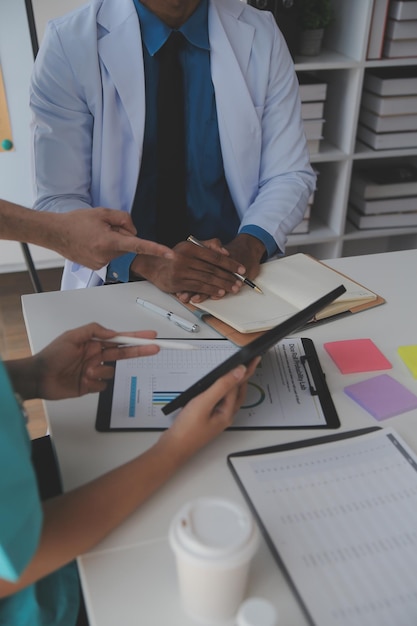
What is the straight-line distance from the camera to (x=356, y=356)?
984 mm

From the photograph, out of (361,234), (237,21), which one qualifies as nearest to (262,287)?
(237,21)

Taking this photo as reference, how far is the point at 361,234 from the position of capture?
95.9 inches

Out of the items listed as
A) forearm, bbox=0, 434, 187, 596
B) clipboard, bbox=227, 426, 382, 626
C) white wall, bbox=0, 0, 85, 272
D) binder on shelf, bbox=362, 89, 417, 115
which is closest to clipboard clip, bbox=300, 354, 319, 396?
clipboard, bbox=227, 426, 382, 626

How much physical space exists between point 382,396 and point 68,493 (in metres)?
0.47

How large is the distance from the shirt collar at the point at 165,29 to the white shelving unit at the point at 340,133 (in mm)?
753

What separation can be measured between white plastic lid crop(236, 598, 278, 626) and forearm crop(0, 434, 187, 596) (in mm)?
210

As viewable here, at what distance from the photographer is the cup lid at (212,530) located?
1.63 ft

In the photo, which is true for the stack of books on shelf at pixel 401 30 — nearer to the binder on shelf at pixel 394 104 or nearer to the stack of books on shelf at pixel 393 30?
the stack of books on shelf at pixel 393 30

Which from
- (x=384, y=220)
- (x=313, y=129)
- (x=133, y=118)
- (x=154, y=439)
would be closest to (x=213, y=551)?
(x=154, y=439)

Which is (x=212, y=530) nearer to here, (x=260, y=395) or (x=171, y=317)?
(x=260, y=395)

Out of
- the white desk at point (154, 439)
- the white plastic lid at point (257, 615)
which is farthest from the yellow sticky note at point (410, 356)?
the white plastic lid at point (257, 615)

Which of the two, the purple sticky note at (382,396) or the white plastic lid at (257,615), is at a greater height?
the white plastic lid at (257,615)

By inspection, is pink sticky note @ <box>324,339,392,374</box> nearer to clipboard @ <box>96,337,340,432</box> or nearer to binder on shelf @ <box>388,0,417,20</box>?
clipboard @ <box>96,337,340,432</box>

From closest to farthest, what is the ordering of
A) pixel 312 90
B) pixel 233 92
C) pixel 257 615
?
pixel 257 615
pixel 233 92
pixel 312 90
